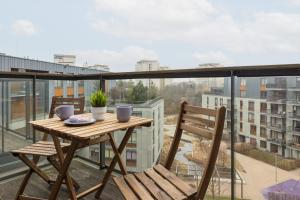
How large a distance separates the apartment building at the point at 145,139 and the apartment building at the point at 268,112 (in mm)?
684

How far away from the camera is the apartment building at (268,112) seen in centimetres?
180

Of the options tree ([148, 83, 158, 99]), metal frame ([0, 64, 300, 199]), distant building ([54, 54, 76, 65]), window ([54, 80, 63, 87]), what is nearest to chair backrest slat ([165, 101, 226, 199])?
metal frame ([0, 64, 300, 199])

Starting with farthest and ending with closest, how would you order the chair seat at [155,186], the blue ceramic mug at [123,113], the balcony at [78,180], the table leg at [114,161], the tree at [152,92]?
the tree at [152,92]
the balcony at [78,180]
the table leg at [114,161]
the blue ceramic mug at [123,113]
the chair seat at [155,186]

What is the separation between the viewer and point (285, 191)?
1.91 metres

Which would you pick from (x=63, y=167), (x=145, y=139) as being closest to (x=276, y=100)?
(x=145, y=139)

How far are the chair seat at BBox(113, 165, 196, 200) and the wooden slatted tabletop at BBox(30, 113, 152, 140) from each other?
0.38 metres

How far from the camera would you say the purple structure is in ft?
6.09

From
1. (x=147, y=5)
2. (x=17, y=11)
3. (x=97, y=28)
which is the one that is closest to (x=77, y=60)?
(x=97, y=28)

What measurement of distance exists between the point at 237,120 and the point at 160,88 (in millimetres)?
904

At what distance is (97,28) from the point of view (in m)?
9.11

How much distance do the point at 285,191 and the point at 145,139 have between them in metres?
1.43

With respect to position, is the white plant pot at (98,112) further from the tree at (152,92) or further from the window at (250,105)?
the window at (250,105)

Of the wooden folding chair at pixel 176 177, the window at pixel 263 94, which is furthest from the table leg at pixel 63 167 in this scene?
the window at pixel 263 94

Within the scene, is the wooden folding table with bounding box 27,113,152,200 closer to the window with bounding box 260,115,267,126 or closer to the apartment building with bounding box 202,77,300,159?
the apartment building with bounding box 202,77,300,159
